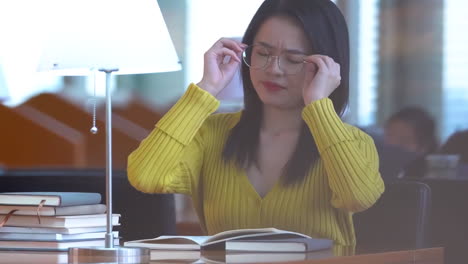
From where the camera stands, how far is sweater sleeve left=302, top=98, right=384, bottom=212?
81.4 inches

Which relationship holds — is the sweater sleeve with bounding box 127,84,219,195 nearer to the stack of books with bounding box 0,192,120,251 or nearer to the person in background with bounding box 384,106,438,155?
the stack of books with bounding box 0,192,120,251

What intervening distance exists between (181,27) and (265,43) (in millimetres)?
5331

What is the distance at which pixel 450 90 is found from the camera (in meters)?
8.56

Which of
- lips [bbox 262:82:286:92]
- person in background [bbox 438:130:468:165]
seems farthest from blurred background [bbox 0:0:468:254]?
lips [bbox 262:82:286:92]

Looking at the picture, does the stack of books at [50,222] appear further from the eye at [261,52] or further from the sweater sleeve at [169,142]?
the eye at [261,52]

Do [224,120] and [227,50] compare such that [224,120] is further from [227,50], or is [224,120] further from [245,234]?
[245,234]

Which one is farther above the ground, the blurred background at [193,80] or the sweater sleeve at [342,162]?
the blurred background at [193,80]

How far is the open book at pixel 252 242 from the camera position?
69.3 inches

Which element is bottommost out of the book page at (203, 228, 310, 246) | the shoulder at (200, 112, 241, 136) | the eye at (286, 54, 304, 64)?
the book page at (203, 228, 310, 246)

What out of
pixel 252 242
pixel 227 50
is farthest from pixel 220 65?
pixel 252 242

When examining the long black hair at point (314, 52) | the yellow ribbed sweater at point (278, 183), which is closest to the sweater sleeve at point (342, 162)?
the yellow ribbed sweater at point (278, 183)

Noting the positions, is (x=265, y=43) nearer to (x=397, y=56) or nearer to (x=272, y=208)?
(x=272, y=208)

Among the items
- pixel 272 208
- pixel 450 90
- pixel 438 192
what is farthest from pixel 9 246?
pixel 450 90

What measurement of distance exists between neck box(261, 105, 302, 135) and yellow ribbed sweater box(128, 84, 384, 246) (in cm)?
12
